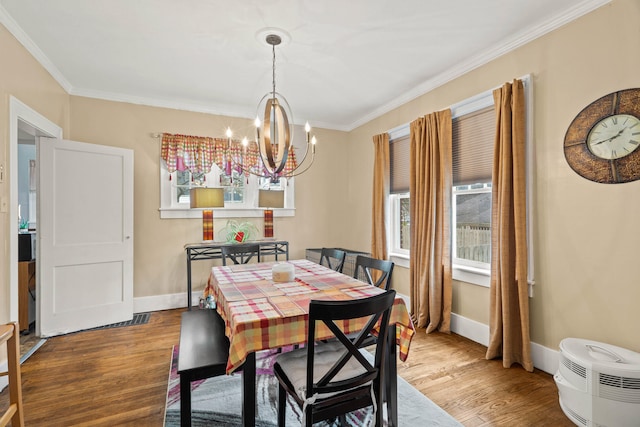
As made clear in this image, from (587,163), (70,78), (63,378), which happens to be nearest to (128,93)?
(70,78)

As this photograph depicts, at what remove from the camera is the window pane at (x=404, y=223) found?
4.06m

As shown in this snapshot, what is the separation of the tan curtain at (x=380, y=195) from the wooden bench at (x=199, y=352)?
8.08 feet

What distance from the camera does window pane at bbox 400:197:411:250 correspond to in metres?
4.06

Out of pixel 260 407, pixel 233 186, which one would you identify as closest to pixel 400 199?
pixel 233 186

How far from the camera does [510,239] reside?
2559 millimetres

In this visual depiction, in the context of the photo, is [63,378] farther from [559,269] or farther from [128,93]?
[559,269]

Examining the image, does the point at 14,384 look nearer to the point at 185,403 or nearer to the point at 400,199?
the point at 185,403

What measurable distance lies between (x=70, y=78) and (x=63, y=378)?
2.87m

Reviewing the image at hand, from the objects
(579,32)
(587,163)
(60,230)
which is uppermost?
(579,32)

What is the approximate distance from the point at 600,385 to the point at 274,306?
1.82 metres

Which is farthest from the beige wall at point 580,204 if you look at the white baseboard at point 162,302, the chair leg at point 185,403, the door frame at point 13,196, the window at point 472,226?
the door frame at point 13,196

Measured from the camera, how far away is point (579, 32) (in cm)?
221

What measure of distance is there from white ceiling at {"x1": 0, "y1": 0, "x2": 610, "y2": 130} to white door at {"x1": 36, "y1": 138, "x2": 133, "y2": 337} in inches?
33.2

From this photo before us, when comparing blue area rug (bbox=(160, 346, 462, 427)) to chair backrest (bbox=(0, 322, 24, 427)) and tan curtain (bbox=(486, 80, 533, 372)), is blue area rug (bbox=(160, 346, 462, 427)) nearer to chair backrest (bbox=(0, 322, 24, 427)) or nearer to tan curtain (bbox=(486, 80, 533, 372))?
chair backrest (bbox=(0, 322, 24, 427))
